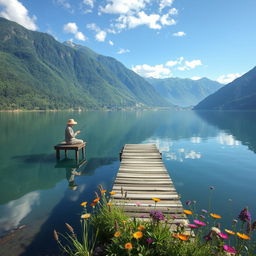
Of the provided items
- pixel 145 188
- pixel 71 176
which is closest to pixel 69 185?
pixel 71 176

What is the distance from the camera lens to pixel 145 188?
30.4 feet

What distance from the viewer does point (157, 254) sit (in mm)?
4254

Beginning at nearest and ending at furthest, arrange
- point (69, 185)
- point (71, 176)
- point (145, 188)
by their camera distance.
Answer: point (145, 188), point (69, 185), point (71, 176)

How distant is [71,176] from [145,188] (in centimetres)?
790

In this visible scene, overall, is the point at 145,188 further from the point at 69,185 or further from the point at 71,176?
the point at 71,176

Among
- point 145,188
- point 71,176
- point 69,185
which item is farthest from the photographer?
point 71,176

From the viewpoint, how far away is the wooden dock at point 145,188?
704 centimetres

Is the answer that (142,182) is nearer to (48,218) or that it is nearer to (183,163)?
(48,218)

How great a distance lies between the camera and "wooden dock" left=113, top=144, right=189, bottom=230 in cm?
704

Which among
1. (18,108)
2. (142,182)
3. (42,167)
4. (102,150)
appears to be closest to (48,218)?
(142,182)

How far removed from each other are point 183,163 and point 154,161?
619 centimetres

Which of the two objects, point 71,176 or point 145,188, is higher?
point 145,188

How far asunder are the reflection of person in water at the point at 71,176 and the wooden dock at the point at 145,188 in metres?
3.46

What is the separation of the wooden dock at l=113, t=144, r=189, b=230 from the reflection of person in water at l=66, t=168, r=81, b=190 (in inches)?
136
